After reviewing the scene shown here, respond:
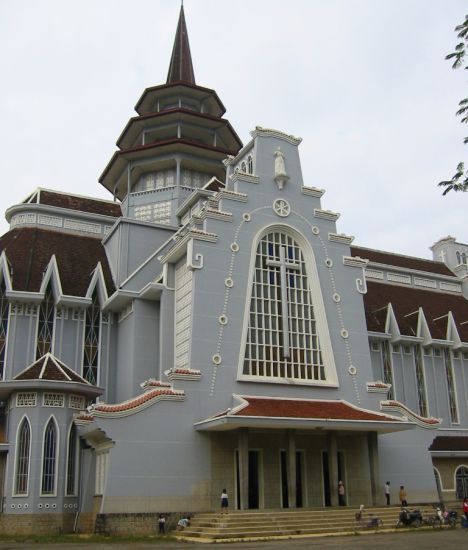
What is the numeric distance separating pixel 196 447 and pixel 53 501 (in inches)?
227

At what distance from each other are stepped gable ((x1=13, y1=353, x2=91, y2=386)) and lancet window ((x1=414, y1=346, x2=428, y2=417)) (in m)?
20.6

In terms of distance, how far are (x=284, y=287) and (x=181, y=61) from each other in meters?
23.0

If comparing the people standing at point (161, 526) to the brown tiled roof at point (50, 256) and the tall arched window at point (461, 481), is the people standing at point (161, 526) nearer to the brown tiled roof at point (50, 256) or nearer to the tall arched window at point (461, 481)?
the brown tiled roof at point (50, 256)

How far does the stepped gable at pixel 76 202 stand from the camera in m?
34.1

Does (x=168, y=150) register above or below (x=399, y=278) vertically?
above

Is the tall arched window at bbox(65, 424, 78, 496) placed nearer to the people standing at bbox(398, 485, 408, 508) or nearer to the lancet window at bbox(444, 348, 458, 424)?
the people standing at bbox(398, 485, 408, 508)

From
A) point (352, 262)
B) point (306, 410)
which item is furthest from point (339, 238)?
point (306, 410)

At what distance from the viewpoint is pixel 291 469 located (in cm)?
2397

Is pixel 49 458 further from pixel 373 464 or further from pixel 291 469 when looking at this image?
pixel 373 464

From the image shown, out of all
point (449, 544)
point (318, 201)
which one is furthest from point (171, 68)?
point (449, 544)

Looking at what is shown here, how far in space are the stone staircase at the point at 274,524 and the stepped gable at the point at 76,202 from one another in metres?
18.8

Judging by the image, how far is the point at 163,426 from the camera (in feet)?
77.2

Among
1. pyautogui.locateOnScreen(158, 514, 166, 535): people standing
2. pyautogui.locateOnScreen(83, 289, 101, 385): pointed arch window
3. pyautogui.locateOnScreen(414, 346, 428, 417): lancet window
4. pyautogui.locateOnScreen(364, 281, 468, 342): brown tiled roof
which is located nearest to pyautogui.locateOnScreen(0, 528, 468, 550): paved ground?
pyautogui.locateOnScreen(158, 514, 166, 535): people standing

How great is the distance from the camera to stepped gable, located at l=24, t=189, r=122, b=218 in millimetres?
34125
